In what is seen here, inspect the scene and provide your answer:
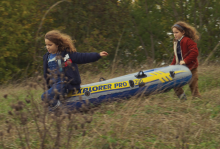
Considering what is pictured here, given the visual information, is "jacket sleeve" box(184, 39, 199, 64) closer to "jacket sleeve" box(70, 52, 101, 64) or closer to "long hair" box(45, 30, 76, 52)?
"jacket sleeve" box(70, 52, 101, 64)

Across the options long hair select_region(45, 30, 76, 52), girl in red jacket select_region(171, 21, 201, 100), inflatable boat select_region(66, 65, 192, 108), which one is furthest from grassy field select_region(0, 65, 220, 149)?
long hair select_region(45, 30, 76, 52)

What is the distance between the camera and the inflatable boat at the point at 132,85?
16.0 ft

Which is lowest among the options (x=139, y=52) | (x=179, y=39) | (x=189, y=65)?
(x=139, y=52)

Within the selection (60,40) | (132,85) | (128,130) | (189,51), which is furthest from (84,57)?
(189,51)

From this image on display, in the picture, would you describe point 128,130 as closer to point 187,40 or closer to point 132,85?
point 132,85

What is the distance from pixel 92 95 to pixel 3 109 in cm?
159

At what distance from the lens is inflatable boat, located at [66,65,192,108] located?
4.88 metres

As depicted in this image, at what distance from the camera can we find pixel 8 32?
11.5 meters

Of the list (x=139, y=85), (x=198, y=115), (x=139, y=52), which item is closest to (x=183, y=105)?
(x=198, y=115)

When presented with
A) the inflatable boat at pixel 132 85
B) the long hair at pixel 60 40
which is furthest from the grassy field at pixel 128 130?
the long hair at pixel 60 40

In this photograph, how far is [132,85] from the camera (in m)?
4.99

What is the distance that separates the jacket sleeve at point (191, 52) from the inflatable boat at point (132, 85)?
0.16 m

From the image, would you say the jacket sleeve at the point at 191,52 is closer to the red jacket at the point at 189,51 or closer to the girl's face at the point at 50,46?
the red jacket at the point at 189,51

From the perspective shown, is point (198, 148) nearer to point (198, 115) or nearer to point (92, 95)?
point (198, 115)
